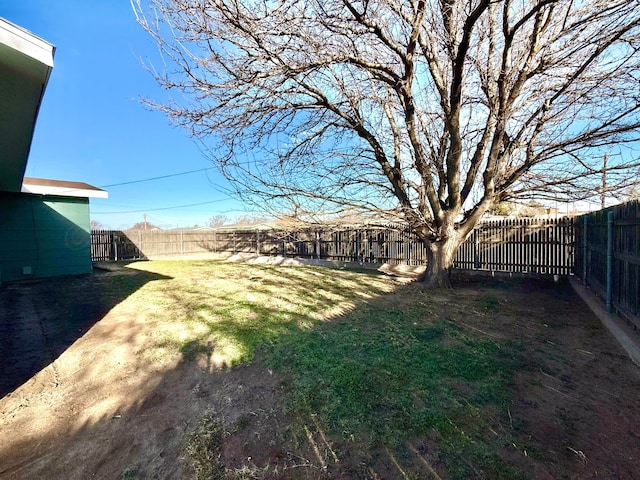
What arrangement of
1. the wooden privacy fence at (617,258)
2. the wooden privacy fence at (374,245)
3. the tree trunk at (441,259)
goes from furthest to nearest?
the wooden privacy fence at (374,245), the tree trunk at (441,259), the wooden privacy fence at (617,258)

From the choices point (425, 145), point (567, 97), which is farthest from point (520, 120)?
point (425, 145)

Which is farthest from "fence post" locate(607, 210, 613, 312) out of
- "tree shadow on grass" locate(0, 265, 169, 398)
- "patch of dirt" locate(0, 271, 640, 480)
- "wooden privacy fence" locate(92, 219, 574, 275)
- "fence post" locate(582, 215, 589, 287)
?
"tree shadow on grass" locate(0, 265, 169, 398)

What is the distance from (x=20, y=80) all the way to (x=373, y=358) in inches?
163

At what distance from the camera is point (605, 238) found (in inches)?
175

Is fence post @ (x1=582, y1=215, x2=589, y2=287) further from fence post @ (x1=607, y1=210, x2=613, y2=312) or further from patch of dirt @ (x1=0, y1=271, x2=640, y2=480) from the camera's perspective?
patch of dirt @ (x1=0, y1=271, x2=640, y2=480)

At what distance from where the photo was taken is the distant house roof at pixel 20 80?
2.09 meters

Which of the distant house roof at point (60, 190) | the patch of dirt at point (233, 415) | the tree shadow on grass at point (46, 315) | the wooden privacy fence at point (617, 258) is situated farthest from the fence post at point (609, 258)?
the distant house roof at point (60, 190)

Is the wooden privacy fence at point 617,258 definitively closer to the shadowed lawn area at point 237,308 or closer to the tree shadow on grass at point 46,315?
the shadowed lawn area at point 237,308

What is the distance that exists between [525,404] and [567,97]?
6.03 metres

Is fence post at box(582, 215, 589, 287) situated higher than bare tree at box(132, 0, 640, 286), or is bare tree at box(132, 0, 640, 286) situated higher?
bare tree at box(132, 0, 640, 286)

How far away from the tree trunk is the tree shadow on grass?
6435 mm

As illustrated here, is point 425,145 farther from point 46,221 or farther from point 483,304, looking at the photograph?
point 46,221

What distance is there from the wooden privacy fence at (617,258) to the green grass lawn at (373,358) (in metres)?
1.40

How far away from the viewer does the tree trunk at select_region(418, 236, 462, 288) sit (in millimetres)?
6730
